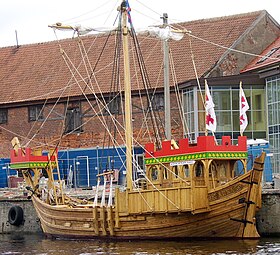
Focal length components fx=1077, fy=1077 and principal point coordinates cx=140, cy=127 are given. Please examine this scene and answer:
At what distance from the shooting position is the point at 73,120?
6456 cm

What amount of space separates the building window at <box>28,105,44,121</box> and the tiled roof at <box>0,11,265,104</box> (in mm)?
612

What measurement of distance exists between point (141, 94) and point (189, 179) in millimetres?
20953

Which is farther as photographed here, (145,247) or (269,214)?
(269,214)

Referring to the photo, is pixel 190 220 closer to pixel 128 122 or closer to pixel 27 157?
pixel 128 122

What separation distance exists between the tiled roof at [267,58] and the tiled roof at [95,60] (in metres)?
1.73

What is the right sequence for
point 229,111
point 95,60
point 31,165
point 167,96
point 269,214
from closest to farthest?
point 269,214
point 167,96
point 31,165
point 229,111
point 95,60

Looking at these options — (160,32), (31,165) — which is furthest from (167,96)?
(31,165)

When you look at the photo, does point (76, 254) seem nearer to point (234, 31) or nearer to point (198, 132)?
point (198, 132)

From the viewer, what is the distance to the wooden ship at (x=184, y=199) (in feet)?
129

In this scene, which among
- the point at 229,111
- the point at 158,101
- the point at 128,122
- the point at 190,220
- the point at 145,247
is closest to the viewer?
the point at 145,247

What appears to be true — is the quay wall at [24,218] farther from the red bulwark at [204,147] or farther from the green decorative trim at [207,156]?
the green decorative trim at [207,156]

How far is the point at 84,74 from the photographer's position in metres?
65.0

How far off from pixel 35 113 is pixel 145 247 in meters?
29.0

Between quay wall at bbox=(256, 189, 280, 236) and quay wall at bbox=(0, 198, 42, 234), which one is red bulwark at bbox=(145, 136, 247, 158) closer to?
quay wall at bbox=(256, 189, 280, 236)
